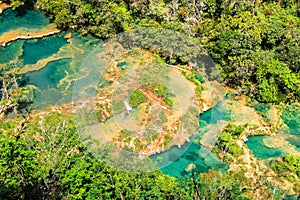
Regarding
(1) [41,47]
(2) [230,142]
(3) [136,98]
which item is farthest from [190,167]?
(1) [41,47]

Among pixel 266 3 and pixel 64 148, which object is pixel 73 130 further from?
pixel 266 3

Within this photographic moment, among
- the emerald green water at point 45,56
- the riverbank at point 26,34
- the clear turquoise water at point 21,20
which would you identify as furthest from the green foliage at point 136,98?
the clear turquoise water at point 21,20

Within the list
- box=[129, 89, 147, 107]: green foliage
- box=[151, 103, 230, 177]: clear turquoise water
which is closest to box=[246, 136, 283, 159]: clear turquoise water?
box=[151, 103, 230, 177]: clear turquoise water

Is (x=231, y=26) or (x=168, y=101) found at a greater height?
(x=231, y=26)

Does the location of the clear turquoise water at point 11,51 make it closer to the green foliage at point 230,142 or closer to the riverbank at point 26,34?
the riverbank at point 26,34

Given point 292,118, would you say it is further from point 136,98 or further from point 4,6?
point 4,6

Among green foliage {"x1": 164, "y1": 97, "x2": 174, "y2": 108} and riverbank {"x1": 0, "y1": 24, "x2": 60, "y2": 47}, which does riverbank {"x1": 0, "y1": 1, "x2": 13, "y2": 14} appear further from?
green foliage {"x1": 164, "y1": 97, "x2": 174, "y2": 108}

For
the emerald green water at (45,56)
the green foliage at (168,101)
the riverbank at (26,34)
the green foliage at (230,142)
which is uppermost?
the riverbank at (26,34)
